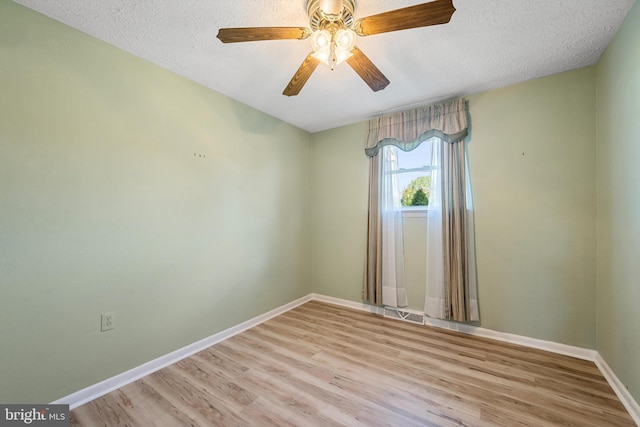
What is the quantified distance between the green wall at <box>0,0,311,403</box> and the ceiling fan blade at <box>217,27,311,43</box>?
3.47 ft

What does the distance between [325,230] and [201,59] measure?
2.32m

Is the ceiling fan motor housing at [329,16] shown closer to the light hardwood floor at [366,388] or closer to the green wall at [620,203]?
the green wall at [620,203]

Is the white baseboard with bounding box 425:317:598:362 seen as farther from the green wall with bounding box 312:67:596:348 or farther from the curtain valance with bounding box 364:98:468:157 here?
the curtain valance with bounding box 364:98:468:157

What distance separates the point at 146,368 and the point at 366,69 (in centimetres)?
264

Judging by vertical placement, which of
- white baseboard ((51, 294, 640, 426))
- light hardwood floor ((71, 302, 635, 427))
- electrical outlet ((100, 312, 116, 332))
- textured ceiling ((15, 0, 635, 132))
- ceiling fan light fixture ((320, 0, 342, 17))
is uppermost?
textured ceiling ((15, 0, 635, 132))

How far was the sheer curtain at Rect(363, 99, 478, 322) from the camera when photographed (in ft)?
7.90

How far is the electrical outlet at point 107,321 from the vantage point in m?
1.66

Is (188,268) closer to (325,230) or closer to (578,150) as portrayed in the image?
(325,230)

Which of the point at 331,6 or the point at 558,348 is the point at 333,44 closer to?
the point at 331,6

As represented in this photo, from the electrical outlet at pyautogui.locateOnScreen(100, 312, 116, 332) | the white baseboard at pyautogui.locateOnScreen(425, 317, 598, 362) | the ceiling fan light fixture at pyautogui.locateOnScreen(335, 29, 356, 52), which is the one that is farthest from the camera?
the white baseboard at pyautogui.locateOnScreen(425, 317, 598, 362)

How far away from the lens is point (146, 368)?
1843mm

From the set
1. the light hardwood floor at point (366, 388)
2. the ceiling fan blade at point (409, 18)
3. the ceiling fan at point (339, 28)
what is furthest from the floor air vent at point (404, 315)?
the ceiling fan blade at point (409, 18)

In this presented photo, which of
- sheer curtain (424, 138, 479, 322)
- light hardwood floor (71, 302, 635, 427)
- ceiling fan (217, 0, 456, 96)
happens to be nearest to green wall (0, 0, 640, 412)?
sheer curtain (424, 138, 479, 322)

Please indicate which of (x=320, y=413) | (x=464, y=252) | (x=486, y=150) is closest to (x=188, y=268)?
(x=320, y=413)
